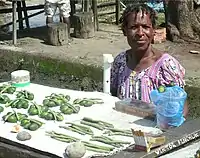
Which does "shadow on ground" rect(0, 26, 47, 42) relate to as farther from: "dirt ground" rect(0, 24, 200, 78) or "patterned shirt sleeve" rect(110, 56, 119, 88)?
"patterned shirt sleeve" rect(110, 56, 119, 88)

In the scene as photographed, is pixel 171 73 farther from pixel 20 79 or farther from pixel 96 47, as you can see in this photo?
pixel 96 47

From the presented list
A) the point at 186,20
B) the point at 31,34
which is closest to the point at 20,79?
the point at 186,20

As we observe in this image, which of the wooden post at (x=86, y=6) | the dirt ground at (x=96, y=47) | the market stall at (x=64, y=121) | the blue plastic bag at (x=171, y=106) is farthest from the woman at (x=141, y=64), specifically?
the wooden post at (x=86, y=6)

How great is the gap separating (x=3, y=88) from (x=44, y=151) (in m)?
1.30

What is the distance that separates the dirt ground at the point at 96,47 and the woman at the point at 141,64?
3660mm

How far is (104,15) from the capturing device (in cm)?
1250

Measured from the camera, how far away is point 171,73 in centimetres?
373

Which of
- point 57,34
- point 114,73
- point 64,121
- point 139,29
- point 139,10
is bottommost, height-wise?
point 57,34

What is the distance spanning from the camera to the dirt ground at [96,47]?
8.48 metres

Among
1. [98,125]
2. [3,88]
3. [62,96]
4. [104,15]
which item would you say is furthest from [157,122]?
[104,15]

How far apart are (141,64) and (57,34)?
5.85m

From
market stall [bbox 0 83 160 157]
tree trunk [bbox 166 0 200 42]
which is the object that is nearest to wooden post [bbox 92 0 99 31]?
tree trunk [bbox 166 0 200 42]

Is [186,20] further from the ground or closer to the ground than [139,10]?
closer to the ground

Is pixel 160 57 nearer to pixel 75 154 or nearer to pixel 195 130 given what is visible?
pixel 195 130
